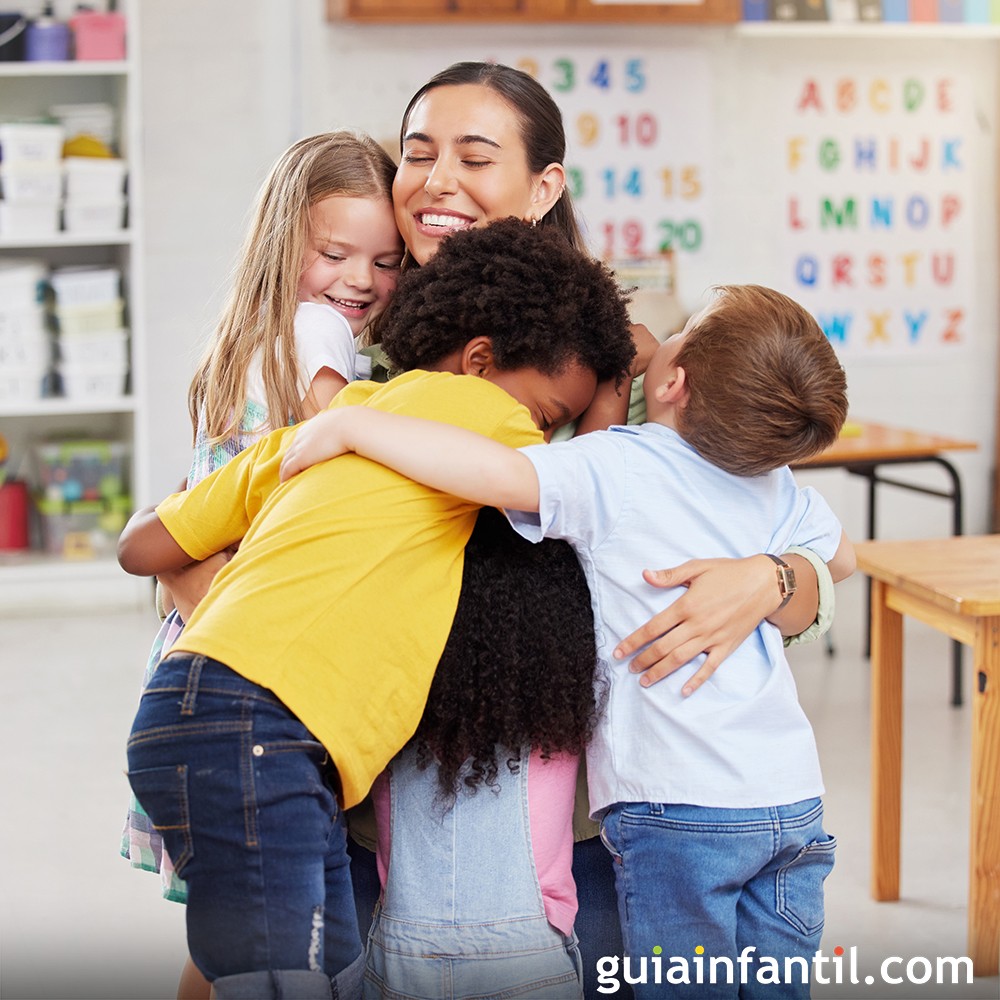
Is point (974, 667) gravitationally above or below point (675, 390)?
below

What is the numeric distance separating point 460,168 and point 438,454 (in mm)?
547

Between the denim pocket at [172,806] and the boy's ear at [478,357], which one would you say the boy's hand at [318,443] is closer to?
the boy's ear at [478,357]

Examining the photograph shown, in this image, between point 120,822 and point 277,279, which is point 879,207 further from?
point 277,279

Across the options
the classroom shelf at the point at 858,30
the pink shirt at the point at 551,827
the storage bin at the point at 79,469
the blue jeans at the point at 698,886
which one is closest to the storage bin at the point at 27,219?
the storage bin at the point at 79,469

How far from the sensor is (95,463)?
4.70 meters

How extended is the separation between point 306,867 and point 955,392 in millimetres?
4681

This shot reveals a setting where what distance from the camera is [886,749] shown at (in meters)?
2.60

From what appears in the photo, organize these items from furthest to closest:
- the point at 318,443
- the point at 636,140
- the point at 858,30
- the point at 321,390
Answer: the point at 636,140 < the point at 858,30 < the point at 321,390 < the point at 318,443

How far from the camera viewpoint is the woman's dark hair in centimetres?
163

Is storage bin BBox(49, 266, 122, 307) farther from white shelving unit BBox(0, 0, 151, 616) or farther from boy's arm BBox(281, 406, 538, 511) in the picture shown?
boy's arm BBox(281, 406, 538, 511)

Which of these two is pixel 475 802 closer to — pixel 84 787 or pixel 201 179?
pixel 84 787

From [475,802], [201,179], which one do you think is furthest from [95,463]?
[475,802]

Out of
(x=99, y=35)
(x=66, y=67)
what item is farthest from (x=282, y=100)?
(x=66, y=67)

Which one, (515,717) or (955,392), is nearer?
(515,717)
